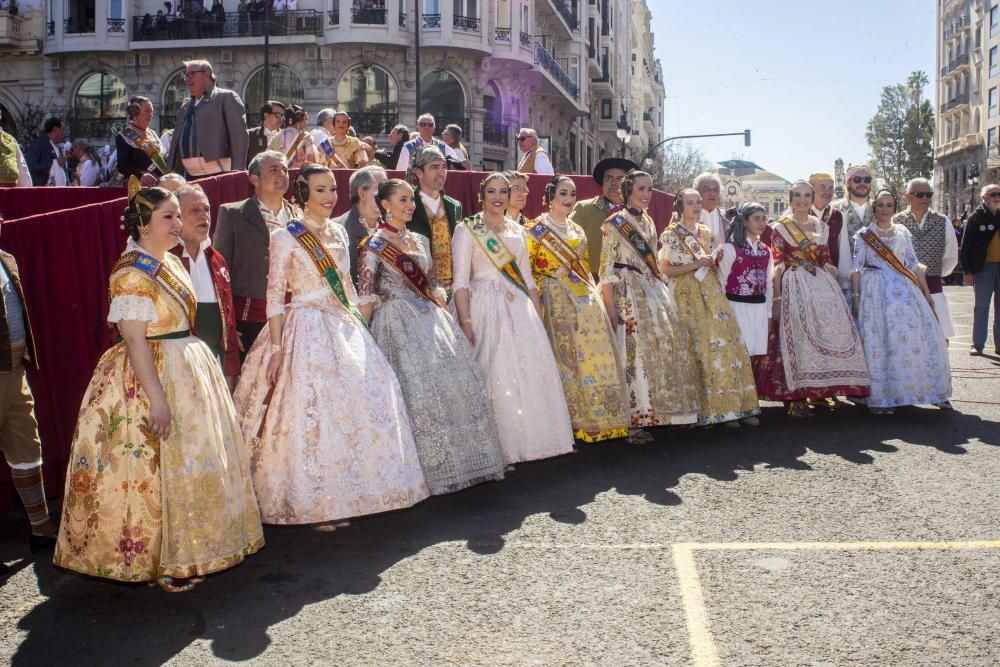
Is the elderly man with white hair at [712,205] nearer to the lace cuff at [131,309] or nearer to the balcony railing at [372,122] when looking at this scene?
the lace cuff at [131,309]

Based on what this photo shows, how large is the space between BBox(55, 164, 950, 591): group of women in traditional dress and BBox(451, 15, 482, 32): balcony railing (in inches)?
1073

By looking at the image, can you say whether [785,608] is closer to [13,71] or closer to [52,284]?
[52,284]

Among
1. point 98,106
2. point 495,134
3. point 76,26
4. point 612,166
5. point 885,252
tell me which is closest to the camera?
point 612,166

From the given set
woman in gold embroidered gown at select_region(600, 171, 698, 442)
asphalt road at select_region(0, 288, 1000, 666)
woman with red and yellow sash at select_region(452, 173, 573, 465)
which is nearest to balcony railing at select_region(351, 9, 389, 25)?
woman in gold embroidered gown at select_region(600, 171, 698, 442)

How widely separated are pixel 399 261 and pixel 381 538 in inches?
65.1

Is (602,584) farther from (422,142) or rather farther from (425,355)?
(422,142)

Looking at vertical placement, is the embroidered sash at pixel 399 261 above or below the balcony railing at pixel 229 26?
below

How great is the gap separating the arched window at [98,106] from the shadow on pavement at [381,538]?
1222 inches

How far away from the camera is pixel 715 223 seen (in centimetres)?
858

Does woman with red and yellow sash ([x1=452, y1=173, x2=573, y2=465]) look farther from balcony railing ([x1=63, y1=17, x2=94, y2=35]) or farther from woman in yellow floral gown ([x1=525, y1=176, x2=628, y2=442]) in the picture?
balcony railing ([x1=63, y1=17, x2=94, y2=35])

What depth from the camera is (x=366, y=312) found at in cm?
558

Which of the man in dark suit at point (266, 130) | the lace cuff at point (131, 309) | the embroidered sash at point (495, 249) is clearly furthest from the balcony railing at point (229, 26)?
the lace cuff at point (131, 309)

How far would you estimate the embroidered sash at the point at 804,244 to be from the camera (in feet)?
25.8

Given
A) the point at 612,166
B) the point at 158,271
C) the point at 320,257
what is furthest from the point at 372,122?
the point at 158,271
